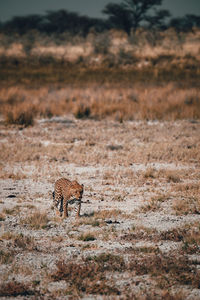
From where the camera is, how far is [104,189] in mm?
9422

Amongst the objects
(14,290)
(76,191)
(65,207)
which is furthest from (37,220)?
(14,290)

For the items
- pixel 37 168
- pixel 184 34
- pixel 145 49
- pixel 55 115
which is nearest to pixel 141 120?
pixel 55 115

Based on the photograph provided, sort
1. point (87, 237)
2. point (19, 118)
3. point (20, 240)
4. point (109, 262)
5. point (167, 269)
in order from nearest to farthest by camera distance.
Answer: point (167, 269) < point (109, 262) < point (20, 240) < point (87, 237) < point (19, 118)

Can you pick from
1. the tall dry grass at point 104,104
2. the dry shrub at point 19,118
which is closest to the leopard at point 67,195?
the dry shrub at point 19,118

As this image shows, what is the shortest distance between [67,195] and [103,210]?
2.88 ft

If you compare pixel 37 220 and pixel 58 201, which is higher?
pixel 58 201

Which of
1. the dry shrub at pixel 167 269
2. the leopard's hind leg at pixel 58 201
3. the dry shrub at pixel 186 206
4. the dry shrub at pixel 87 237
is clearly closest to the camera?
the dry shrub at pixel 167 269

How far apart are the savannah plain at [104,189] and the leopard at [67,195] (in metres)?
0.17

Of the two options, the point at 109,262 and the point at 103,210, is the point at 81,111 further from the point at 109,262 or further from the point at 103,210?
the point at 109,262

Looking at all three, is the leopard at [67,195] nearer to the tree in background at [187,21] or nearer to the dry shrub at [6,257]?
the dry shrub at [6,257]

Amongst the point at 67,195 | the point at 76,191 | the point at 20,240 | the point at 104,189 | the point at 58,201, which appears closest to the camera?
the point at 20,240

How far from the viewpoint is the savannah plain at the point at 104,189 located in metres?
5.24

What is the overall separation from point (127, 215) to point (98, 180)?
268 cm

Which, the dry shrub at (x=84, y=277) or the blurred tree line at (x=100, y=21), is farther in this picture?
the blurred tree line at (x=100, y=21)
